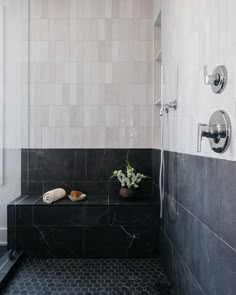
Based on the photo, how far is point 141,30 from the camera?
106 inches

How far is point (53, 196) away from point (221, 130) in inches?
67.0

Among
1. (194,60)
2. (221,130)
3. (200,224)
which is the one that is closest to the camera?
(221,130)

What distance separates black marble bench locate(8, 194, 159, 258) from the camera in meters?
2.28

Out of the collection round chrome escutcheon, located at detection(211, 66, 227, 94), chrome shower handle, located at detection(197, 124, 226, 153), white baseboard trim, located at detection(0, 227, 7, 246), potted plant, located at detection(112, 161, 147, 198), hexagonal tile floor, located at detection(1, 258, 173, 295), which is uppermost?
round chrome escutcheon, located at detection(211, 66, 227, 94)

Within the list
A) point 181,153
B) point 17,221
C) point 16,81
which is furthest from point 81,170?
point 181,153

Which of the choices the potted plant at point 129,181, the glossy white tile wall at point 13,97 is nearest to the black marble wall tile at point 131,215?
the potted plant at point 129,181

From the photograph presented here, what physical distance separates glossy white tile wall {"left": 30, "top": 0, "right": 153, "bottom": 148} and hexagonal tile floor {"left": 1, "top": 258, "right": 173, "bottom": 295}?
111cm

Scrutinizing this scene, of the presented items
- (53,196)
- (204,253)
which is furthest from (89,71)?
(204,253)

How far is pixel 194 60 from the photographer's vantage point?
145cm

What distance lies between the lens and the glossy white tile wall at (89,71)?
2.67 m

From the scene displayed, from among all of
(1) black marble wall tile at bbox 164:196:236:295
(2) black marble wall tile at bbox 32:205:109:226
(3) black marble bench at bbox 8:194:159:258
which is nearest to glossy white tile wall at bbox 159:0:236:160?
(1) black marble wall tile at bbox 164:196:236:295

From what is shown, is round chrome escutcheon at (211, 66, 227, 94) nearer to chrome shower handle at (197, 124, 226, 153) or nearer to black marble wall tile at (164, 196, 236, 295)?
chrome shower handle at (197, 124, 226, 153)

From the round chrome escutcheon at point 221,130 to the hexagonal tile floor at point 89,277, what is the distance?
4.05ft

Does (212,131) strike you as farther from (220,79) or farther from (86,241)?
(86,241)
